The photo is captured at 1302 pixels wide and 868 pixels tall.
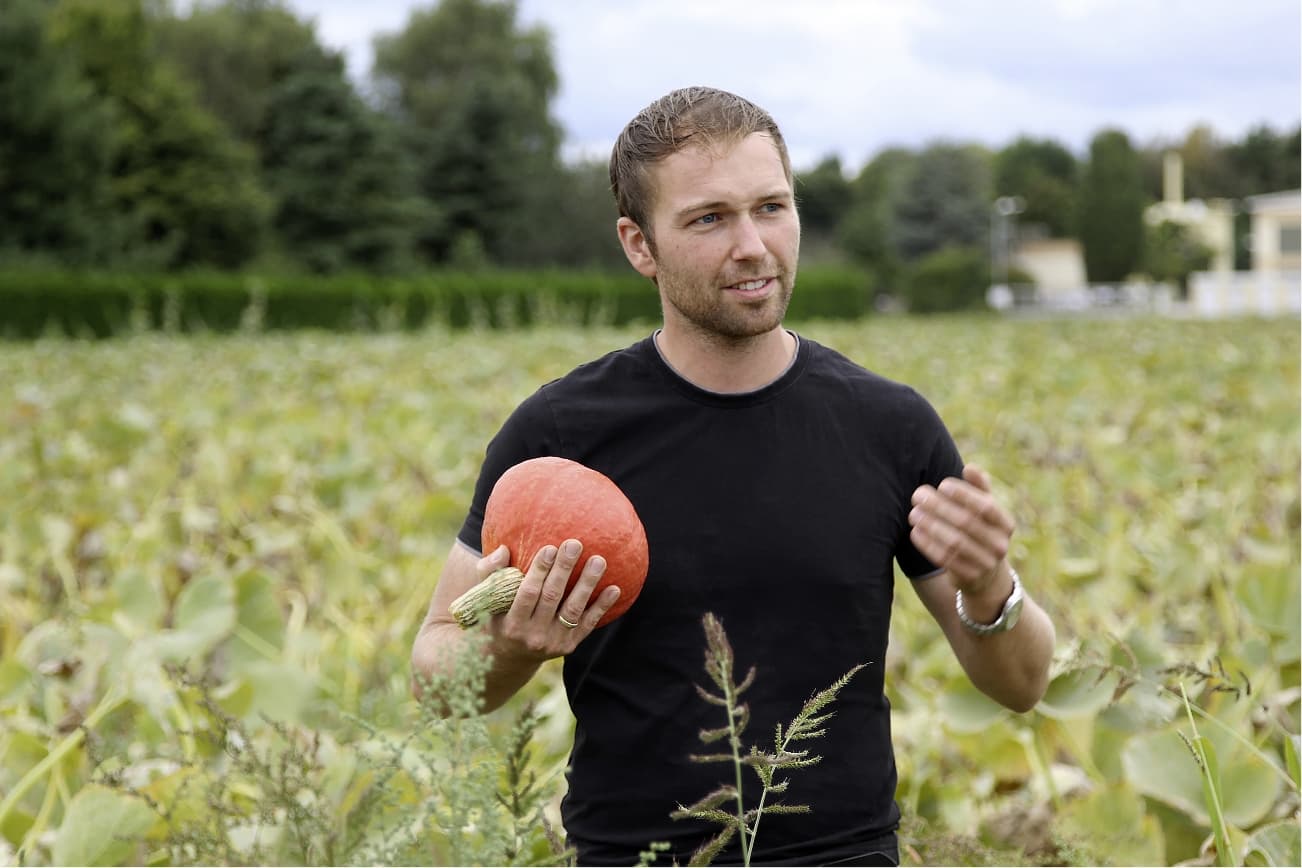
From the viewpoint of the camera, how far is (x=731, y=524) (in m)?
1.69

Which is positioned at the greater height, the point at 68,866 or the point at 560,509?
the point at 560,509

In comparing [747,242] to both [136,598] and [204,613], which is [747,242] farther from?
[136,598]

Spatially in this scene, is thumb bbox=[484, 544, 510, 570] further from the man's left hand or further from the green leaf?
the green leaf

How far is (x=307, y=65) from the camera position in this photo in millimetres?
40344

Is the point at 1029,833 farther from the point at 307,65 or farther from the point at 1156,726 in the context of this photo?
the point at 307,65

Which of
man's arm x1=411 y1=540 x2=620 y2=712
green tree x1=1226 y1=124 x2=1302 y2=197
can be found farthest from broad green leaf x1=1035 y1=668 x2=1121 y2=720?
green tree x1=1226 y1=124 x2=1302 y2=197

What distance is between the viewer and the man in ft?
5.50

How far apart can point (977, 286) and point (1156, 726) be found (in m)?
43.9

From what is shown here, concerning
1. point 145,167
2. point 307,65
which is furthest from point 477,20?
point 145,167

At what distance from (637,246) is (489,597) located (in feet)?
1.92

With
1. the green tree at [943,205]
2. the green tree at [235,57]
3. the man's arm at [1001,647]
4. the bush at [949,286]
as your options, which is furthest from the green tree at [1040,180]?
the man's arm at [1001,647]

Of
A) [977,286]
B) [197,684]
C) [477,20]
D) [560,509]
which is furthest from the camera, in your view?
[477,20]

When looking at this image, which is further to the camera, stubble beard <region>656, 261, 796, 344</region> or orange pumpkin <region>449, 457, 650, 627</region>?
stubble beard <region>656, 261, 796, 344</region>

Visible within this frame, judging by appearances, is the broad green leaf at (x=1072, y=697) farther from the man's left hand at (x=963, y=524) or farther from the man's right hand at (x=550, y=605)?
the man's right hand at (x=550, y=605)
